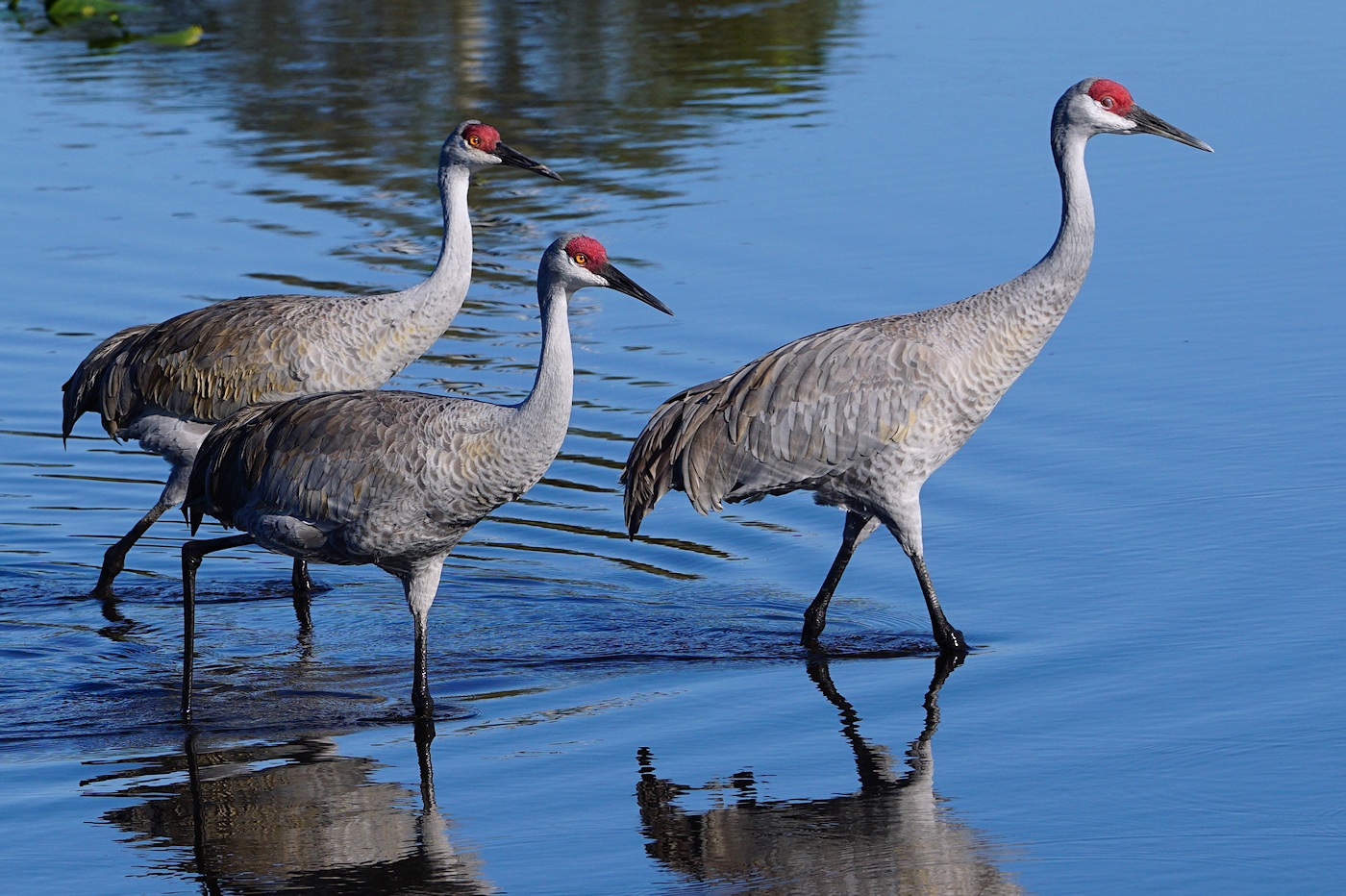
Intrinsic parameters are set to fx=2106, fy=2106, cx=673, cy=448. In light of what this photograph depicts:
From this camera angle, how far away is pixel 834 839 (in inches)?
236

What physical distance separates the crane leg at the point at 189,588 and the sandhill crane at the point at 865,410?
156 centimetres

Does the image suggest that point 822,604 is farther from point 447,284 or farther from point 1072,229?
point 447,284

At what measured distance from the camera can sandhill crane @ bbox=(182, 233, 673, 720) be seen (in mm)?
7031

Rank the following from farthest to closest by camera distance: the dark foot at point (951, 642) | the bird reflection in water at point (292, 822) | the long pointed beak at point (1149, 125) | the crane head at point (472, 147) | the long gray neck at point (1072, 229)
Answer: the crane head at point (472, 147)
the long pointed beak at point (1149, 125)
the long gray neck at point (1072, 229)
the dark foot at point (951, 642)
the bird reflection in water at point (292, 822)

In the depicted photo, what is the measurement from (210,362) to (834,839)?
4.08 metres

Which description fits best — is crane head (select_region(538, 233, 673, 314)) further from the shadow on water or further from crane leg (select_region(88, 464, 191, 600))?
crane leg (select_region(88, 464, 191, 600))

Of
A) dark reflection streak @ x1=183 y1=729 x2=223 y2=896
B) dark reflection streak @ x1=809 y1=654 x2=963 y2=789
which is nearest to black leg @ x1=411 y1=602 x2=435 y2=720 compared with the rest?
dark reflection streak @ x1=183 y1=729 x2=223 y2=896

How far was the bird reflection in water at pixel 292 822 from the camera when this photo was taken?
5.86 metres

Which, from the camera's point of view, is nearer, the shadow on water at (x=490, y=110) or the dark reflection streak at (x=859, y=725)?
the dark reflection streak at (x=859, y=725)

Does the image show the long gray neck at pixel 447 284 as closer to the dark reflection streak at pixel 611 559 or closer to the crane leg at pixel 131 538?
the dark reflection streak at pixel 611 559

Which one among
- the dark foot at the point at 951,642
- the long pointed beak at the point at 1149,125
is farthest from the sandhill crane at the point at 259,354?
the long pointed beak at the point at 1149,125

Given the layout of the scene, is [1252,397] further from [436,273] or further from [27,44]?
[27,44]

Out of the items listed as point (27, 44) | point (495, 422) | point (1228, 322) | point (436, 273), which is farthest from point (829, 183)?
point (27, 44)

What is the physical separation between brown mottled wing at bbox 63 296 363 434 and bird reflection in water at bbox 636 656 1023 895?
9.73 ft
